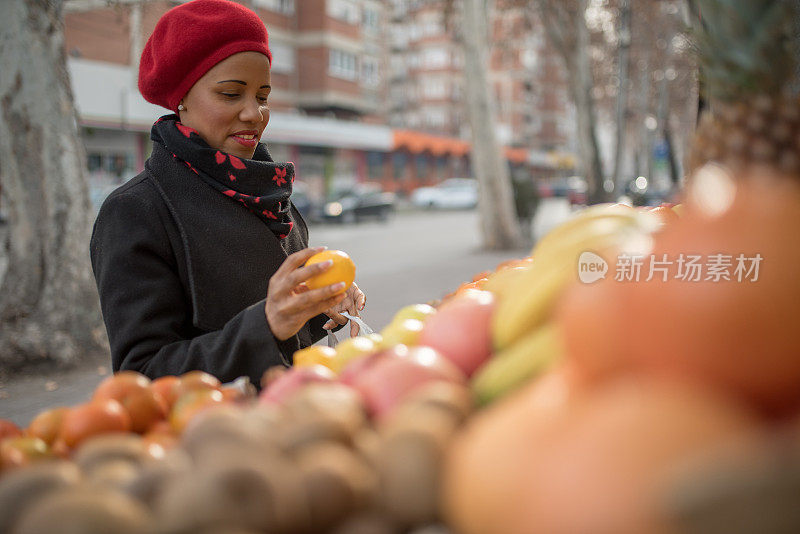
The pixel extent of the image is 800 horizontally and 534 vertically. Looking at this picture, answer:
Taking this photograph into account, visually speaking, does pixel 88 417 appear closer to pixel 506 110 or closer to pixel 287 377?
pixel 287 377

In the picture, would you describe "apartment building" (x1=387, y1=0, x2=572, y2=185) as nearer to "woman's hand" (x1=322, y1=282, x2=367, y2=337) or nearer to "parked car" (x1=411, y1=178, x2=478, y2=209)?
"parked car" (x1=411, y1=178, x2=478, y2=209)

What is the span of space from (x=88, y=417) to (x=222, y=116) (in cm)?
135

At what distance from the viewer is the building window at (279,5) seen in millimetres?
35250

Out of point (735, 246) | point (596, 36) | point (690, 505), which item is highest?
point (596, 36)

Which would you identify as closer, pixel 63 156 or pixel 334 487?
pixel 334 487

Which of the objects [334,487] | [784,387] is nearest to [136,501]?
[334,487]

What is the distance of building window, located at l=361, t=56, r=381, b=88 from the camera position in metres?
43.7

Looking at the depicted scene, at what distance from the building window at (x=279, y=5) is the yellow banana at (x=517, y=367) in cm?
3632

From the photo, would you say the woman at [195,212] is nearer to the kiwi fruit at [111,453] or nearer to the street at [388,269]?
the kiwi fruit at [111,453]

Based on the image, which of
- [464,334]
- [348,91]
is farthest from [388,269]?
[348,91]

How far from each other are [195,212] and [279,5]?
1481 inches

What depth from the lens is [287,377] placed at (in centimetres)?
120

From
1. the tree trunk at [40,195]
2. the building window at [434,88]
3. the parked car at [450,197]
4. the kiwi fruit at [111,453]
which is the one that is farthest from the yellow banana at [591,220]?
the building window at [434,88]

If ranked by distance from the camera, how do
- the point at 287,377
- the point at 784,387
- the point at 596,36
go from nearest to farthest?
the point at 784,387 < the point at 287,377 < the point at 596,36
